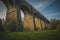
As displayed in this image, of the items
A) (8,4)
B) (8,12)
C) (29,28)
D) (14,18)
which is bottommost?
(29,28)

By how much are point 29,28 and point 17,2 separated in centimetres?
678

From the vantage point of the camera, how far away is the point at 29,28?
22.0 metres

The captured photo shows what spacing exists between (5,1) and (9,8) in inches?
50.2

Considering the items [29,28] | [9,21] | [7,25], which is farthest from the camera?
[29,28]

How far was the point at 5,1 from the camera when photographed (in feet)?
55.5

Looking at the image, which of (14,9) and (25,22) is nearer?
(14,9)

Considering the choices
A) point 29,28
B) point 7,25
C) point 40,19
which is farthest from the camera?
point 40,19

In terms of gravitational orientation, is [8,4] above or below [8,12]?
above

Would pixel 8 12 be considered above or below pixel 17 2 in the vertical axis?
below

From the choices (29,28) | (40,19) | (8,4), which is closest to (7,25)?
(8,4)

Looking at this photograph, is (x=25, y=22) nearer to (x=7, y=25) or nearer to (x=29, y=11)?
(x=29, y=11)

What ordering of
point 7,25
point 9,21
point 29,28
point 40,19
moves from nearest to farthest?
point 7,25
point 9,21
point 29,28
point 40,19

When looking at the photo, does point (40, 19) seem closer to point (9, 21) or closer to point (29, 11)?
point (29, 11)

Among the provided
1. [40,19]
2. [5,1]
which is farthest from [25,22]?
[5,1]
